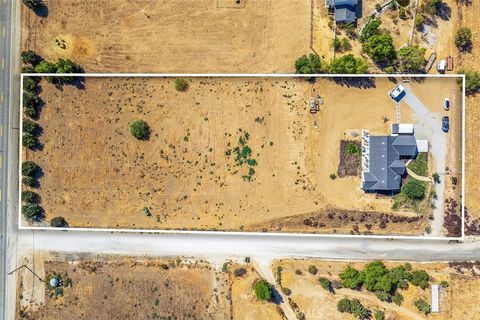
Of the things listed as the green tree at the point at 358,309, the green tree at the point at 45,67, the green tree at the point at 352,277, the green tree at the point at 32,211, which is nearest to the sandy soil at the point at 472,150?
the green tree at the point at 352,277

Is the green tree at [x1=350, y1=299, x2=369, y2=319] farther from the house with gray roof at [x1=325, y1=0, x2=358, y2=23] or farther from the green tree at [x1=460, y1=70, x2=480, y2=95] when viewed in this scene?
Result: the house with gray roof at [x1=325, y1=0, x2=358, y2=23]

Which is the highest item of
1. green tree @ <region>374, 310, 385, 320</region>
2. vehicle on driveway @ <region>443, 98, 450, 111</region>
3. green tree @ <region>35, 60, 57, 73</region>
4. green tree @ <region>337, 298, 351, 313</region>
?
green tree @ <region>35, 60, 57, 73</region>

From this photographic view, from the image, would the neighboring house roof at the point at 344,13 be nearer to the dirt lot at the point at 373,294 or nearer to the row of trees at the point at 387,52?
the row of trees at the point at 387,52

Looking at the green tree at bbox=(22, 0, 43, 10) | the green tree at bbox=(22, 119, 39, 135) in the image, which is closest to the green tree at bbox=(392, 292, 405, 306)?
the green tree at bbox=(22, 119, 39, 135)

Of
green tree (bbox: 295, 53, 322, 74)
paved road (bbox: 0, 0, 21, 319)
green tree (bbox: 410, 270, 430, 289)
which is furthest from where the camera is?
paved road (bbox: 0, 0, 21, 319)

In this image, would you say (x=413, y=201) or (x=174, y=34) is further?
(x=174, y=34)

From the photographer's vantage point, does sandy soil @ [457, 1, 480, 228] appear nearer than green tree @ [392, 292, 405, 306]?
No

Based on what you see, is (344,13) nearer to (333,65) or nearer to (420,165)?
(333,65)

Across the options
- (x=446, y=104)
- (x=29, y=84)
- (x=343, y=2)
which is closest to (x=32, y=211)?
(x=29, y=84)
